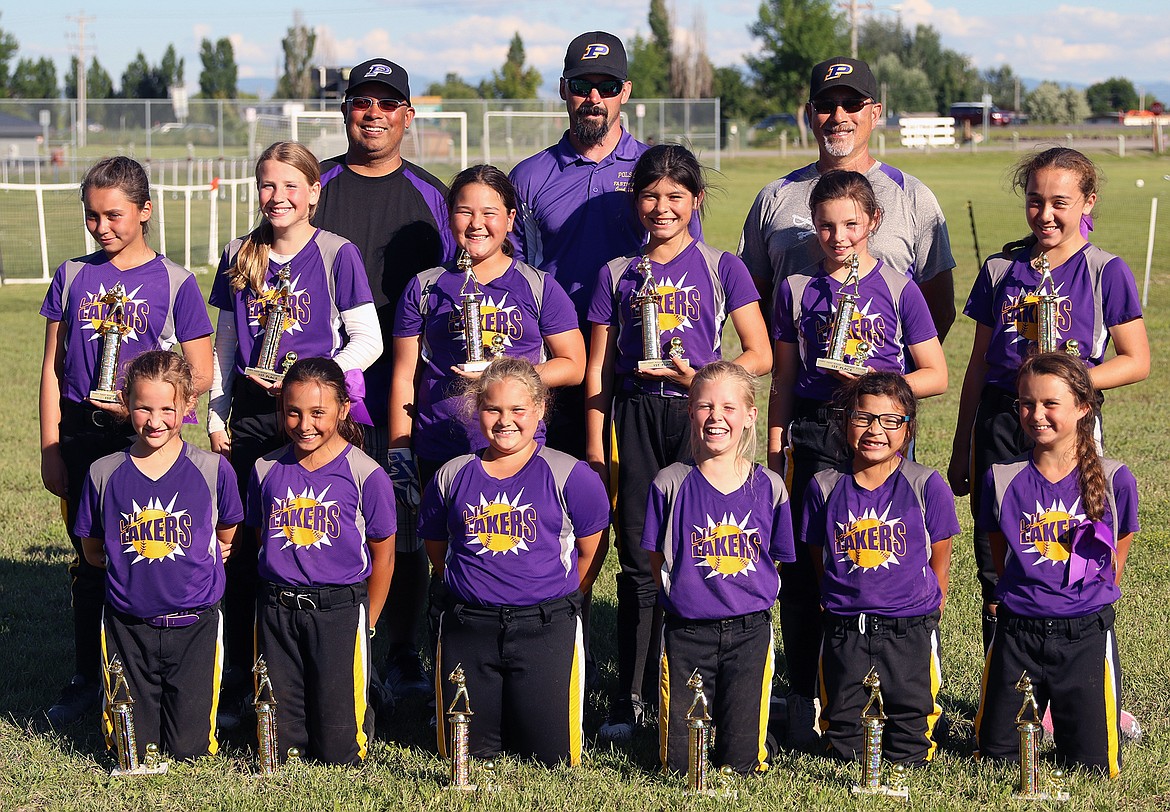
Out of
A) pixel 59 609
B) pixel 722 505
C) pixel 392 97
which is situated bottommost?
pixel 59 609

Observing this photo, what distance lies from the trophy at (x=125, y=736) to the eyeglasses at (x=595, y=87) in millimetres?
2662

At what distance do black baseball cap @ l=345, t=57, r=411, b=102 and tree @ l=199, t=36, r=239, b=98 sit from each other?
313 ft

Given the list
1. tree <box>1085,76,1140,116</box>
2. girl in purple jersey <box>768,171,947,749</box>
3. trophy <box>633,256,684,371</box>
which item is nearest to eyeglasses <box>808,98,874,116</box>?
girl in purple jersey <box>768,171,947,749</box>

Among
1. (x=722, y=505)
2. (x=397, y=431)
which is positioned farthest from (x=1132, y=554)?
(x=397, y=431)

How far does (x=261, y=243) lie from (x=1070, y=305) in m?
2.80

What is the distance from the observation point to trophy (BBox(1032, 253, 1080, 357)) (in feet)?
13.6

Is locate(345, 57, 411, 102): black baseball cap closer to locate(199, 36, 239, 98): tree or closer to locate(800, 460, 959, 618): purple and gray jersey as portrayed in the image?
locate(800, 460, 959, 618): purple and gray jersey

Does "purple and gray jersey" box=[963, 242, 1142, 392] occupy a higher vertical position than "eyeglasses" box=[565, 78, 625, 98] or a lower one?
lower

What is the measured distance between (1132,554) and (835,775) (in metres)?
3.30

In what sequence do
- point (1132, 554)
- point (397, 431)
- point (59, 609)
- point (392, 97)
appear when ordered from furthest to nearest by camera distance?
point (1132, 554), point (59, 609), point (392, 97), point (397, 431)

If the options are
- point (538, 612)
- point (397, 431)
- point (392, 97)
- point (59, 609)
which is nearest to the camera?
point (538, 612)

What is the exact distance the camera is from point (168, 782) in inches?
166

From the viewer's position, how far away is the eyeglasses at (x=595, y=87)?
4883 mm

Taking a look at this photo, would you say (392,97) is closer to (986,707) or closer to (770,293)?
(770,293)
